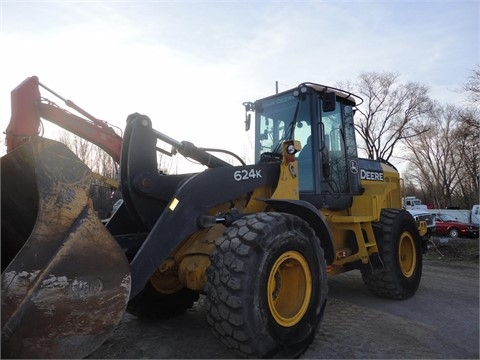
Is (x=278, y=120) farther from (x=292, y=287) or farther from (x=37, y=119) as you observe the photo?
(x=37, y=119)

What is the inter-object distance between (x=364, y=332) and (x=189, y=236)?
7.13 ft

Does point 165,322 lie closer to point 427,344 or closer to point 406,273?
point 427,344

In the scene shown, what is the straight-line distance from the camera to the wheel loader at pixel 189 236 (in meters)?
2.93

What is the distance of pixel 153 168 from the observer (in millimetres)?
4191

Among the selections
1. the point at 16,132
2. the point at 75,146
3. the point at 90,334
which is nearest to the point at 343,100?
the point at 16,132

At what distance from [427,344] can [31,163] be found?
4.07 meters

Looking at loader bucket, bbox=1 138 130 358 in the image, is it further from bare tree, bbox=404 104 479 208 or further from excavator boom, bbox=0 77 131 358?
bare tree, bbox=404 104 479 208

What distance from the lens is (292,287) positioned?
164 inches

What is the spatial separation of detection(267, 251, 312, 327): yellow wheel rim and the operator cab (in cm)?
164

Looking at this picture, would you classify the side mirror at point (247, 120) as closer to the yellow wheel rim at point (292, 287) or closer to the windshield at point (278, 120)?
the windshield at point (278, 120)

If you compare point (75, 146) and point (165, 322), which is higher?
point (75, 146)

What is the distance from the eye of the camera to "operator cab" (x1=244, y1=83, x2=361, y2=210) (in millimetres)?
5727

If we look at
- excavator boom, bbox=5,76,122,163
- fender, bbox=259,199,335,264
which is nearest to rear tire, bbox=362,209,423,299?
fender, bbox=259,199,335,264

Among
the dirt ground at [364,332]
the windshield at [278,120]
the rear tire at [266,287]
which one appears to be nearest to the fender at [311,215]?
the rear tire at [266,287]
